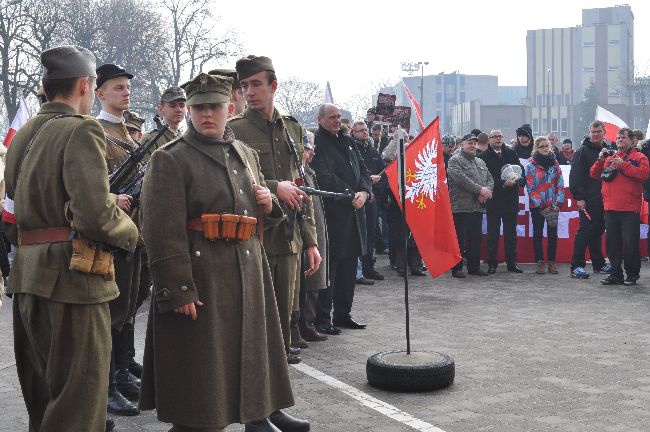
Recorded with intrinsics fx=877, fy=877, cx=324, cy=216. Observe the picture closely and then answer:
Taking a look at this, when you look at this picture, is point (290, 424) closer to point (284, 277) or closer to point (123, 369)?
point (284, 277)

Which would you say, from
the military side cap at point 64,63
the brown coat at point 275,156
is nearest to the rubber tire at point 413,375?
the brown coat at point 275,156

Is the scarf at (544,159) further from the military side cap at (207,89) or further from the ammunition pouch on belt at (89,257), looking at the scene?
the ammunition pouch on belt at (89,257)

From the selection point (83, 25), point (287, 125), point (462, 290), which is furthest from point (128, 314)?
point (83, 25)

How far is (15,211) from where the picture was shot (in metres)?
4.32

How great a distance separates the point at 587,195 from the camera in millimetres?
12656

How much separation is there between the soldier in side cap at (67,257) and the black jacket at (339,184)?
4377 millimetres

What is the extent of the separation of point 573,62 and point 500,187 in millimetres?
106383

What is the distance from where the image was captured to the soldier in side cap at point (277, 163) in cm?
567

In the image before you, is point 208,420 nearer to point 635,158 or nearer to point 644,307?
point 644,307

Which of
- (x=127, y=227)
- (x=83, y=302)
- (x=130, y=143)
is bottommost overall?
(x=83, y=302)

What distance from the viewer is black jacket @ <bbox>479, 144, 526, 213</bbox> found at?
13297mm

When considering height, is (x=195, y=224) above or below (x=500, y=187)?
below

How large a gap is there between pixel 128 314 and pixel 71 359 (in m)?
1.89

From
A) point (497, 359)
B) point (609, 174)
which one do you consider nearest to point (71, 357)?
point (497, 359)
